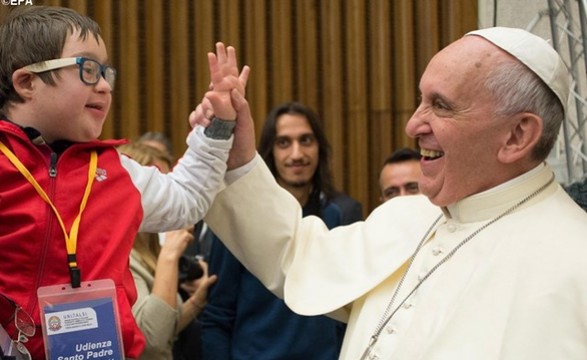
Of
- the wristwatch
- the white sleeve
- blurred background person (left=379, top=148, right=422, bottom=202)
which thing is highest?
the wristwatch

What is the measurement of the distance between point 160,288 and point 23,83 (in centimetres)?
142

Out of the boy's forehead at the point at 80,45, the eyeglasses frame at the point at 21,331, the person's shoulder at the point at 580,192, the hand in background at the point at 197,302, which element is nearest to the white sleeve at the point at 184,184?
the boy's forehead at the point at 80,45

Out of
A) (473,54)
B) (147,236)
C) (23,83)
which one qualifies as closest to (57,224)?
(23,83)

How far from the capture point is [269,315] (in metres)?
3.35

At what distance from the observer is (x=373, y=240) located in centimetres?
254

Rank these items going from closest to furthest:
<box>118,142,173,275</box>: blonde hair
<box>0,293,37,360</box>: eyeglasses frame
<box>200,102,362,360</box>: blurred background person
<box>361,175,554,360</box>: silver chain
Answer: <box>0,293,37,360</box>: eyeglasses frame
<box>361,175,554,360</box>: silver chain
<box>200,102,362,360</box>: blurred background person
<box>118,142,173,275</box>: blonde hair

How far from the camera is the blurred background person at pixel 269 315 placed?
333cm

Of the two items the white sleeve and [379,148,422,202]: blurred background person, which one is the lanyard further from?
[379,148,422,202]: blurred background person

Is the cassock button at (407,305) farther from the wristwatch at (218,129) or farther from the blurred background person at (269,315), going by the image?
the blurred background person at (269,315)

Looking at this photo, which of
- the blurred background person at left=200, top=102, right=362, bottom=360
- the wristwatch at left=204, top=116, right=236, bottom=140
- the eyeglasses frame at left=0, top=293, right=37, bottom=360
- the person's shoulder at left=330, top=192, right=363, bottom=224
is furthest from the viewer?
the person's shoulder at left=330, top=192, right=363, bottom=224

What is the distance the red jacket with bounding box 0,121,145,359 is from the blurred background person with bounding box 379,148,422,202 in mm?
1866

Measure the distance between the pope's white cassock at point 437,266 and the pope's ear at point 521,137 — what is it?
66 millimetres

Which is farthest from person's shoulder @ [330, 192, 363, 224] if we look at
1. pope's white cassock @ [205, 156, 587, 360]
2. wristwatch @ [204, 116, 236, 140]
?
wristwatch @ [204, 116, 236, 140]

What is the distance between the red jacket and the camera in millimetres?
2035
